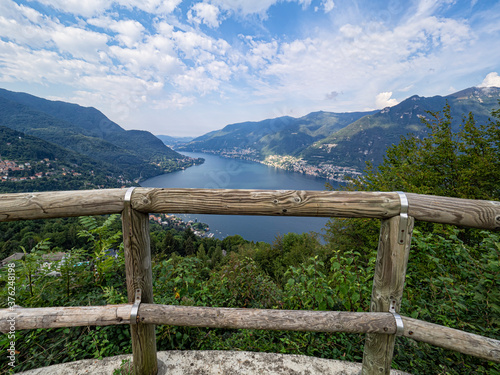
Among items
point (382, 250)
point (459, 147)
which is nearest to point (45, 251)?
point (382, 250)

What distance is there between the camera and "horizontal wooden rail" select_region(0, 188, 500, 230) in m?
1.17

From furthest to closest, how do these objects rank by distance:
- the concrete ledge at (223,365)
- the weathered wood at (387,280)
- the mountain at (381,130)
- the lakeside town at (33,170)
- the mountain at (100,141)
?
the mountain at (381,130), the mountain at (100,141), the lakeside town at (33,170), the concrete ledge at (223,365), the weathered wood at (387,280)

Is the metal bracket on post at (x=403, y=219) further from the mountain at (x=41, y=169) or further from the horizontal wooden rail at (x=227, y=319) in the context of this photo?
the mountain at (x=41, y=169)

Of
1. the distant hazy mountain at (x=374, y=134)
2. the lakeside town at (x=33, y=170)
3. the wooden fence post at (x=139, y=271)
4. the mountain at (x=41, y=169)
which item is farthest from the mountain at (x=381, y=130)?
the lakeside town at (x=33, y=170)

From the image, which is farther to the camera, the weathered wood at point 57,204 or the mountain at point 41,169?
the mountain at point 41,169

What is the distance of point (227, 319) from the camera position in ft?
4.06

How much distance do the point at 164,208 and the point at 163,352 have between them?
146 cm

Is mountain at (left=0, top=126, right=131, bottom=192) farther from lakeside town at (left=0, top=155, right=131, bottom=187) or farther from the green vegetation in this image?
the green vegetation

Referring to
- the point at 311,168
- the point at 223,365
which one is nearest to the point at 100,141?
the point at 311,168

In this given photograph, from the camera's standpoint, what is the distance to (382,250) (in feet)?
4.17

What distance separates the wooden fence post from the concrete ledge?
0.81 feet

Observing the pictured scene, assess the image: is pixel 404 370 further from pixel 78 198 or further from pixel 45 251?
pixel 45 251

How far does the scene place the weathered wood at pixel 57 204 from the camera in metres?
1.18

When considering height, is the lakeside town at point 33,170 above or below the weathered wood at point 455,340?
above
